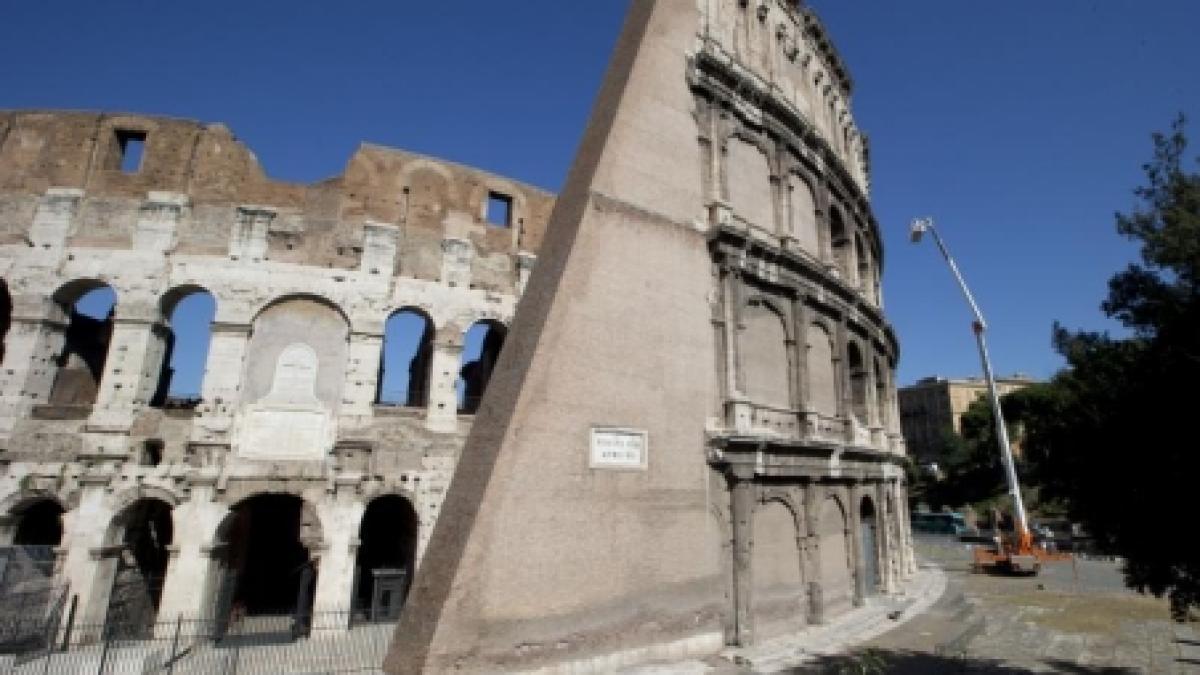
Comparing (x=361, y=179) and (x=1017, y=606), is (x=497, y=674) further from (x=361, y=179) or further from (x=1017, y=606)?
Answer: (x=1017, y=606)

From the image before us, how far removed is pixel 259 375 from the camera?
1545 centimetres

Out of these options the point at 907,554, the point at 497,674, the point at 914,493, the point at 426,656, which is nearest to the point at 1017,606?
the point at 907,554

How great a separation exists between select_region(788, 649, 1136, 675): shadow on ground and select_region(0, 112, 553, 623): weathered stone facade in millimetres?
10222

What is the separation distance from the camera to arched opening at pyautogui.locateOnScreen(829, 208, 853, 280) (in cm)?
2052

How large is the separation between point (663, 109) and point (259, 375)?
12.4 m

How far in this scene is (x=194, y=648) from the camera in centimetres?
1252

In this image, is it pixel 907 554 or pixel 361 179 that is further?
pixel 907 554

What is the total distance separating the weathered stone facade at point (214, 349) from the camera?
14.2 metres

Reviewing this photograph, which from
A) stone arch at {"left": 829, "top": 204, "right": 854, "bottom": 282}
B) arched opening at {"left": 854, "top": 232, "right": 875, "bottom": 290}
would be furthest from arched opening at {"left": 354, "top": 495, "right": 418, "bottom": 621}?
arched opening at {"left": 854, "top": 232, "right": 875, "bottom": 290}

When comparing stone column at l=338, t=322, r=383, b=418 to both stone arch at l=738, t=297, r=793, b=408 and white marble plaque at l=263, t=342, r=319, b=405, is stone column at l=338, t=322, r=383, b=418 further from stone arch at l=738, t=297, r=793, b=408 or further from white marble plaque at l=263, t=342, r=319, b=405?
stone arch at l=738, t=297, r=793, b=408

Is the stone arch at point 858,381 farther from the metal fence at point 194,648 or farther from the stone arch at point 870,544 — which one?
the metal fence at point 194,648

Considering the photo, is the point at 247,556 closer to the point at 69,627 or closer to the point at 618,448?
the point at 69,627

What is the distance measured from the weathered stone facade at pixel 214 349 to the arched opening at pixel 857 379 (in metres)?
11.6

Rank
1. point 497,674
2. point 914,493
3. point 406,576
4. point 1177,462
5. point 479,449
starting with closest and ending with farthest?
point 1177,462 → point 497,674 → point 479,449 → point 406,576 → point 914,493
